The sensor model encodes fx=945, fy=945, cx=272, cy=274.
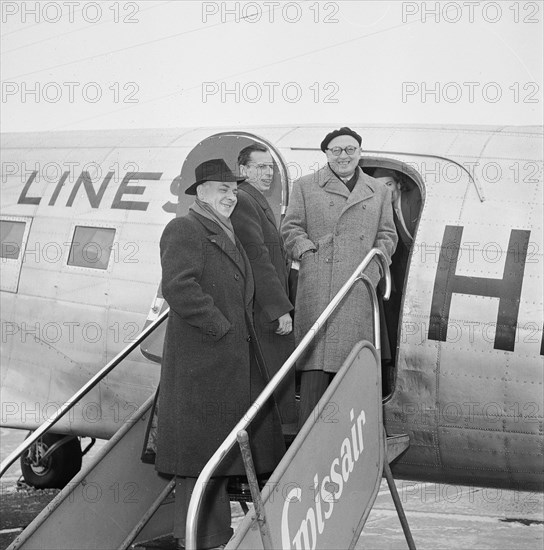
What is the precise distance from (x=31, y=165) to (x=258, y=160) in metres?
3.03

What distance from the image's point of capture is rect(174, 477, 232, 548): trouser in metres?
4.55

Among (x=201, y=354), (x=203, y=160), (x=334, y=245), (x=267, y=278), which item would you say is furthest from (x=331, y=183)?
(x=203, y=160)

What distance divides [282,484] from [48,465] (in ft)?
15.5

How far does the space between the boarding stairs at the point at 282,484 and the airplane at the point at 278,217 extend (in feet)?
1.64

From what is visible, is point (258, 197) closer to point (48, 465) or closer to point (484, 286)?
point (484, 286)

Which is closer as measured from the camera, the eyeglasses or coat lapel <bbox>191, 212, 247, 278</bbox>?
coat lapel <bbox>191, 212, 247, 278</bbox>

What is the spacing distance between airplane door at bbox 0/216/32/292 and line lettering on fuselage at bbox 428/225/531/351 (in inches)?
135

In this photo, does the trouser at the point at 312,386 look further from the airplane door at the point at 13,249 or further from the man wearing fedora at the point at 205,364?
the airplane door at the point at 13,249

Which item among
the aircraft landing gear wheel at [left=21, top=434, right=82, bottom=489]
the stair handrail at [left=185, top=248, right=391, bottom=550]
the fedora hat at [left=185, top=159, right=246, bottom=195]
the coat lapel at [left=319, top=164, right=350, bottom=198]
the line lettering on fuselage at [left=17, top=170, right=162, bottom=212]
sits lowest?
the aircraft landing gear wheel at [left=21, top=434, right=82, bottom=489]

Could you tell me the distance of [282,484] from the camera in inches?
164

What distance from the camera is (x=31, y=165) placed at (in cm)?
785

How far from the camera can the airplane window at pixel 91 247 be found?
699 cm

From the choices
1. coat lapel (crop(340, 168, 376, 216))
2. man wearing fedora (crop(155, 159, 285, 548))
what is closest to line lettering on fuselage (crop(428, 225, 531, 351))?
coat lapel (crop(340, 168, 376, 216))

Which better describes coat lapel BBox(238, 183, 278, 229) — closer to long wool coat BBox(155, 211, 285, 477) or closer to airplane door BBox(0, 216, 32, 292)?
long wool coat BBox(155, 211, 285, 477)
